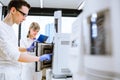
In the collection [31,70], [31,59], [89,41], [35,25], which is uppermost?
[35,25]

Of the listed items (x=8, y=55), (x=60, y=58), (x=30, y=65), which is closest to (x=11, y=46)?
(x=8, y=55)

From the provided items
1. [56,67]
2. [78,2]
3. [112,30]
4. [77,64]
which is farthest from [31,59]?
[78,2]

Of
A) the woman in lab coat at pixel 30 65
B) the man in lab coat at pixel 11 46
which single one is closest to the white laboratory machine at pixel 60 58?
the man in lab coat at pixel 11 46

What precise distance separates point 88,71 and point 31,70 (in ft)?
10.3

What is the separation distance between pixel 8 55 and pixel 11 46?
0.30 ft

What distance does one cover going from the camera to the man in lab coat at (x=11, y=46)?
1.80 m

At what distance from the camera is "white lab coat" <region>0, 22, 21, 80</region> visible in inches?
70.7

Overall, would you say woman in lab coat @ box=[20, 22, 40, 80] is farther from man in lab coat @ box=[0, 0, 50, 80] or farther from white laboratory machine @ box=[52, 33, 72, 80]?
man in lab coat @ box=[0, 0, 50, 80]

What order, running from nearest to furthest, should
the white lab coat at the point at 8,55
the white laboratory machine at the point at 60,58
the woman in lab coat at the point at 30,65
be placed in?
1. the white lab coat at the point at 8,55
2. the white laboratory machine at the point at 60,58
3. the woman in lab coat at the point at 30,65

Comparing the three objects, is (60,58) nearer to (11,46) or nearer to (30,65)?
(11,46)

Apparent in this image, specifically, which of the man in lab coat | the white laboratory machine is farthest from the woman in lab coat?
the man in lab coat

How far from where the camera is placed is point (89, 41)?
2.14 feet

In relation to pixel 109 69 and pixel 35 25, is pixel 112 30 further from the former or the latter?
pixel 35 25

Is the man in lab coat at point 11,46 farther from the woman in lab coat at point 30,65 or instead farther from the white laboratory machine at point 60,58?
the woman in lab coat at point 30,65
